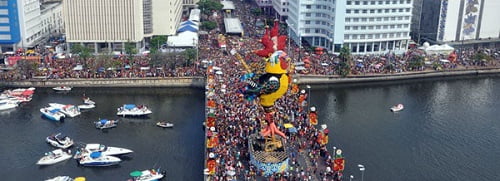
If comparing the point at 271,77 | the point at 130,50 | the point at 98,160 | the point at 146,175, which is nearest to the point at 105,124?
the point at 98,160

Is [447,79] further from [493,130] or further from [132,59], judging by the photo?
[132,59]

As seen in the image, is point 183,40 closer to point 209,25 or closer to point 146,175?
point 209,25

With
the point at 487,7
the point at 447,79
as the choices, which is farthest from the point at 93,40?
the point at 487,7

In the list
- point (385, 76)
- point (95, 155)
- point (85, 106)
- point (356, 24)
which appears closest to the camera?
point (95, 155)

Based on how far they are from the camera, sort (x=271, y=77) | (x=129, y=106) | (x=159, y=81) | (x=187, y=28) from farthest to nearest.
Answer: (x=187, y=28)
(x=159, y=81)
(x=129, y=106)
(x=271, y=77)

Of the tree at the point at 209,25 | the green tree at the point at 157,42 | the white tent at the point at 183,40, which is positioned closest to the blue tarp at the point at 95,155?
the white tent at the point at 183,40
